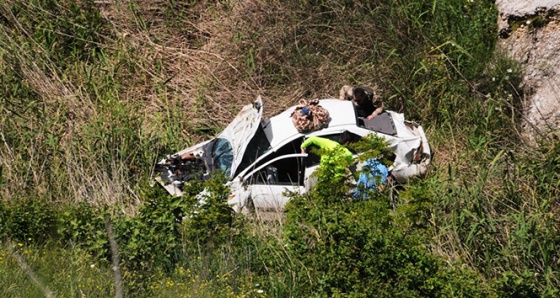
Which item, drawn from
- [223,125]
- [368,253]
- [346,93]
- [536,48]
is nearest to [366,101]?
[346,93]

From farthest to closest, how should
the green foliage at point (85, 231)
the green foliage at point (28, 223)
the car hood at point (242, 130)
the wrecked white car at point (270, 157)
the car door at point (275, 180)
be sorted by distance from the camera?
the car hood at point (242, 130)
the wrecked white car at point (270, 157)
the car door at point (275, 180)
the green foliage at point (28, 223)
the green foliage at point (85, 231)

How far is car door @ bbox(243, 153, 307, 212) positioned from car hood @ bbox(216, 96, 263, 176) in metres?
0.33

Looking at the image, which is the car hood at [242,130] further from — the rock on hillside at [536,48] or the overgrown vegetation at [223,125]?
the rock on hillside at [536,48]

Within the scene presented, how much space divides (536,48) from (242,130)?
4.15 m

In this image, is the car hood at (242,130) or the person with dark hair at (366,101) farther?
the person with dark hair at (366,101)

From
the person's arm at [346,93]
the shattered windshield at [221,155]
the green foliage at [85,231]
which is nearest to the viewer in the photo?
the green foliage at [85,231]

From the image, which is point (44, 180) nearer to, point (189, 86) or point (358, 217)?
point (189, 86)

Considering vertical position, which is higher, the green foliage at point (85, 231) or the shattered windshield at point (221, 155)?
the green foliage at point (85, 231)

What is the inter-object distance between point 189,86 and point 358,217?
595 centimetres

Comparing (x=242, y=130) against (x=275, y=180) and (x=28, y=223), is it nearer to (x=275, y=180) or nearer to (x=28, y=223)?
(x=275, y=180)

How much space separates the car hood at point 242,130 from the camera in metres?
11.3

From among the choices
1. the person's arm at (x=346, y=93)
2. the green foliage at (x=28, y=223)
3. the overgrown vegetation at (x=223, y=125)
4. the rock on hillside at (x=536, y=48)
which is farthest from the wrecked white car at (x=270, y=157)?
the green foliage at (x=28, y=223)

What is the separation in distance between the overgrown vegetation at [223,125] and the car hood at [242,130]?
1171mm

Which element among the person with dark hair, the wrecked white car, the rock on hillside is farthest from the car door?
the rock on hillside
